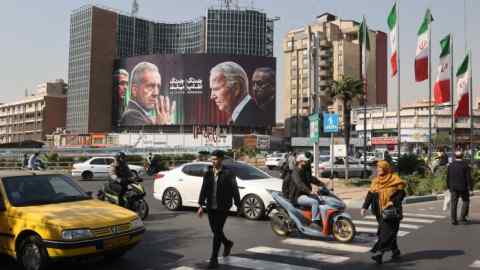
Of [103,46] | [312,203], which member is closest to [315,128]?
[312,203]

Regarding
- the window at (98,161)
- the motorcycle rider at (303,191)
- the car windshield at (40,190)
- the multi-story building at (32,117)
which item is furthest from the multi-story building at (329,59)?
the car windshield at (40,190)

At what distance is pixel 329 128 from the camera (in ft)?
66.5

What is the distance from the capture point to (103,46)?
13238 centimetres

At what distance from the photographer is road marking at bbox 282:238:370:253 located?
26.9 feet

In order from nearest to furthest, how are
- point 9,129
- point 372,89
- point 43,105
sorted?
point 372,89, point 43,105, point 9,129

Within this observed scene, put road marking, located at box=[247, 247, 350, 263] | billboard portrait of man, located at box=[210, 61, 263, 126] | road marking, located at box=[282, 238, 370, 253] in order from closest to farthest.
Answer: road marking, located at box=[247, 247, 350, 263] → road marking, located at box=[282, 238, 370, 253] → billboard portrait of man, located at box=[210, 61, 263, 126]

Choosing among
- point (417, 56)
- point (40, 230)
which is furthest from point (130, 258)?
point (417, 56)

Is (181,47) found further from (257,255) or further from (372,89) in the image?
(257,255)

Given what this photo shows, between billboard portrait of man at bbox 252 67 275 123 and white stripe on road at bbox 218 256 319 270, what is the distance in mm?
105136

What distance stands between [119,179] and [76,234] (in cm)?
519

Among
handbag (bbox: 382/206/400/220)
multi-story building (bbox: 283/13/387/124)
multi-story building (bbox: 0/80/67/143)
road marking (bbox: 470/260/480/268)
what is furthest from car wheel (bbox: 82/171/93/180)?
multi-story building (bbox: 0/80/67/143)

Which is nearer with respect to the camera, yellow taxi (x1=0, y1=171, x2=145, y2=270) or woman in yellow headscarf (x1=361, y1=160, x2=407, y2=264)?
yellow taxi (x1=0, y1=171, x2=145, y2=270)

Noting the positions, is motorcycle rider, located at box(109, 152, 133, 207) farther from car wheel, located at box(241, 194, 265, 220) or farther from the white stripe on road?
the white stripe on road

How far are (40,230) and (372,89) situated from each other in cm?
12547
